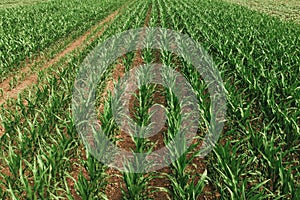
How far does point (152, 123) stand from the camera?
13.8ft

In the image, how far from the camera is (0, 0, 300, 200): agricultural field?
9.46 ft

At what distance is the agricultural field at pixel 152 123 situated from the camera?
2883 millimetres

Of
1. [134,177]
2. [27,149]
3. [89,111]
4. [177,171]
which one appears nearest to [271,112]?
[177,171]

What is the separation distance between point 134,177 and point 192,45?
6.07 meters

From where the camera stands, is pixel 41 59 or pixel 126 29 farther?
pixel 126 29

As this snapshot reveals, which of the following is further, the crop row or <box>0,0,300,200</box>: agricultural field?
the crop row

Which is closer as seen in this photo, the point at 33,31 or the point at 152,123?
the point at 152,123

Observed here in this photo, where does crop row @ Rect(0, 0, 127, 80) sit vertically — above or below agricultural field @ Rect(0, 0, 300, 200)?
above

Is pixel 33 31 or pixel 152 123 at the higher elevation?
pixel 33 31

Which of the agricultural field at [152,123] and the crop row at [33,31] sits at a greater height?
the crop row at [33,31]

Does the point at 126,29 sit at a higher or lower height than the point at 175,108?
higher

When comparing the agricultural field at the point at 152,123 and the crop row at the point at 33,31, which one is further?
the crop row at the point at 33,31

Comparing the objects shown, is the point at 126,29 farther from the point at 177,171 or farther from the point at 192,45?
the point at 177,171

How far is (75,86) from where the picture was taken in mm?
5797
